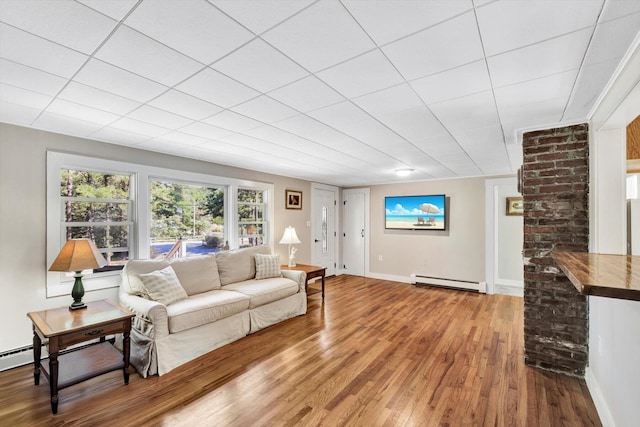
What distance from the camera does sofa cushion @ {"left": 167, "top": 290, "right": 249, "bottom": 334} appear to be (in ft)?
8.96

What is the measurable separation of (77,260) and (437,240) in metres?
5.68

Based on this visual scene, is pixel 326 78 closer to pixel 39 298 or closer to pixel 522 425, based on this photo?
pixel 522 425

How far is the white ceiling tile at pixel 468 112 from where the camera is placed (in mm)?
2090

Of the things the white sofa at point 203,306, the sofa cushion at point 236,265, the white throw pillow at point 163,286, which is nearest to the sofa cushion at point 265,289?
the white sofa at point 203,306

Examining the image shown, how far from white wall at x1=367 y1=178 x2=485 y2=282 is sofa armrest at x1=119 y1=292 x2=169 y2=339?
4.89 m

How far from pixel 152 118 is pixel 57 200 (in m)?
1.44

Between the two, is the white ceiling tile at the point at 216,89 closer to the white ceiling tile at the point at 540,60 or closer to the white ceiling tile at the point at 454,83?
the white ceiling tile at the point at 454,83

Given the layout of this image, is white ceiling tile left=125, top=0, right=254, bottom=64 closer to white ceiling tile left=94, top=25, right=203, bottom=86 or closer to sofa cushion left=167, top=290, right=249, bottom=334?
white ceiling tile left=94, top=25, right=203, bottom=86

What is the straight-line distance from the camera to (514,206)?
5711 millimetres

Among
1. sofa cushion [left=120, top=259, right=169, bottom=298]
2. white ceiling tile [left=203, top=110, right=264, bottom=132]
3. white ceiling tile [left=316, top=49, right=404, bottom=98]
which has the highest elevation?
white ceiling tile [left=316, top=49, right=404, bottom=98]

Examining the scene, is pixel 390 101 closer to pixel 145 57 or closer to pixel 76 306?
pixel 145 57

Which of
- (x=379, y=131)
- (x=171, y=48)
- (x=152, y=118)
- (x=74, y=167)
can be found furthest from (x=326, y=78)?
(x=74, y=167)

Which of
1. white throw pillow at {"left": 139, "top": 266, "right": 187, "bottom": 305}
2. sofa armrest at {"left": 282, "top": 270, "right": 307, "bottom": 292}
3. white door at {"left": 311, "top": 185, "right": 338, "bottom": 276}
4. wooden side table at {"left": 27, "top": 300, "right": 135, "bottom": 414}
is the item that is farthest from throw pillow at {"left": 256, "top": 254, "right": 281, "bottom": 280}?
white door at {"left": 311, "top": 185, "right": 338, "bottom": 276}

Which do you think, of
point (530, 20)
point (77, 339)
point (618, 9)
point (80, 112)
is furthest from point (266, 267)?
point (618, 9)
